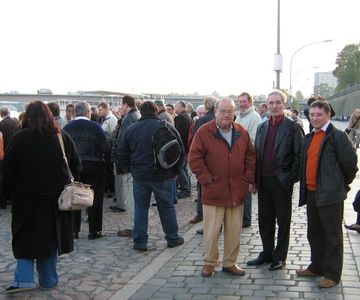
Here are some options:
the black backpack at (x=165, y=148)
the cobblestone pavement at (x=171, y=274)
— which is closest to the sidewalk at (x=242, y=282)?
the cobblestone pavement at (x=171, y=274)

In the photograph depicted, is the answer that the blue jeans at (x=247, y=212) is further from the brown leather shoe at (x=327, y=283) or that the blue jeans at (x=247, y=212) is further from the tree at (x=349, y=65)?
the tree at (x=349, y=65)

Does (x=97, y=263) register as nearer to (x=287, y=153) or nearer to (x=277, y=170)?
(x=277, y=170)

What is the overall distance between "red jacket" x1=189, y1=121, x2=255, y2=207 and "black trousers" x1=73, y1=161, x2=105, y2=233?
2.50m

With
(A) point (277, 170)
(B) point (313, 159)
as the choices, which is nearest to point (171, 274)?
(A) point (277, 170)

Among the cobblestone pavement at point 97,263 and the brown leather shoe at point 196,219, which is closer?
the cobblestone pavement at point 97,263

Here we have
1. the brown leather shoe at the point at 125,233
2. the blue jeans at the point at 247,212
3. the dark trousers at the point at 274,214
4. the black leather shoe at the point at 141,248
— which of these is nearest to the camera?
the dark trousers at the point at 274,214

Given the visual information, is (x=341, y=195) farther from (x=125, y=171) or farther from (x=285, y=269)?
(x=125, y=171)

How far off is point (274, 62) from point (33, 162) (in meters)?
19.8

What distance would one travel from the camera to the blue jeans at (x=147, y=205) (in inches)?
285

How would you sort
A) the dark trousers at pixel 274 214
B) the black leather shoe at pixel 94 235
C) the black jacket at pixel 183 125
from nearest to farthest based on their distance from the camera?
the dark trousers at pixel 274 214 < the black leather shoe at pixel 94 235 < the black jacket at pixel 183 125

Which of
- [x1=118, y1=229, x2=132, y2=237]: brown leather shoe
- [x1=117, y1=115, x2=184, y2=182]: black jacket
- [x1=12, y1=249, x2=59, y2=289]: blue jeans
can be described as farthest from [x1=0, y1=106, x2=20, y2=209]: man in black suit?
[x1=12, y1=249, x2=59, y2=289]: blue jeans

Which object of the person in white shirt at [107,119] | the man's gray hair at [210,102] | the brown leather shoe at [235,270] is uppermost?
the man's gray hair at [210,102]

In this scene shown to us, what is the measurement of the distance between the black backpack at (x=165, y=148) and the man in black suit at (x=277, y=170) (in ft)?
4.25

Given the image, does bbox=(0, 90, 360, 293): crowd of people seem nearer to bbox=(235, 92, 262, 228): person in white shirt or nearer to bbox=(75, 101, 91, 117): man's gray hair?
bbox=(75, 101, 91, 117): man's gray hair
